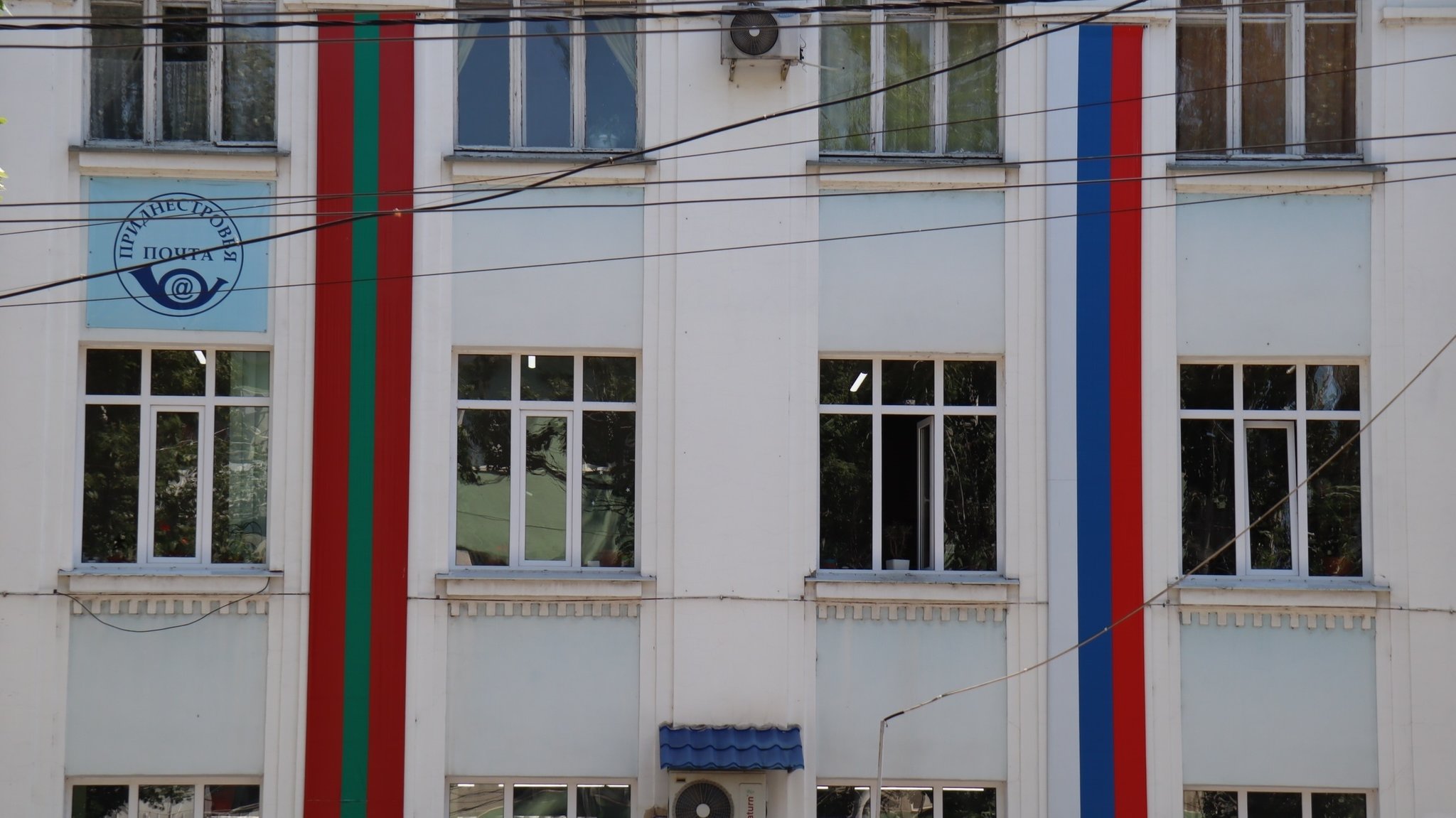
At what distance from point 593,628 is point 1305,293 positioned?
6.26 m

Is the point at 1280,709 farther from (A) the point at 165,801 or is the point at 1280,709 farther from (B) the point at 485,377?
(A) the point at 165,801

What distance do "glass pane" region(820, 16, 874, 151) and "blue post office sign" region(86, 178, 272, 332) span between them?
4.59m

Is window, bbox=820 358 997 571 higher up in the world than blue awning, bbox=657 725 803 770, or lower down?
higher up

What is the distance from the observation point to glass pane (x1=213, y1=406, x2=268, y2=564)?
10.4 m

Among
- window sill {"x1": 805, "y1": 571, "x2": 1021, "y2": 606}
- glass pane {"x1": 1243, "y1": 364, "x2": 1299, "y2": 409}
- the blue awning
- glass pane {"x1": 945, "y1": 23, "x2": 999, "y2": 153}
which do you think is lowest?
the blue awning

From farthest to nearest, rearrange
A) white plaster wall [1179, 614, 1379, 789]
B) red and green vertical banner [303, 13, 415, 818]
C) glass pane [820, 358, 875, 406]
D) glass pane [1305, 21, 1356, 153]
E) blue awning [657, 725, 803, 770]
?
glass pane [1305, 21, 1356, 153] < glass pane [820, 358, 875, 406] < white plaster wall [1179, 614, 1379, 789] < red and green vertical banner [303, 13, 415, 818] < blue awning [657, 725, 803, 770]

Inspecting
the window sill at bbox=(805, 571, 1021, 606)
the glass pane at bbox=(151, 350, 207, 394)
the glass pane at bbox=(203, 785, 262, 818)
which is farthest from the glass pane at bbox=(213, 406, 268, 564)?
the window sill at bbox=(805, 571, 1021, 606)

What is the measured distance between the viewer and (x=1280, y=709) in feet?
33.3

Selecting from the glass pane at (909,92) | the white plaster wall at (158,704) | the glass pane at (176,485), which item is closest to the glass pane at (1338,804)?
the glass pane at (909,92)

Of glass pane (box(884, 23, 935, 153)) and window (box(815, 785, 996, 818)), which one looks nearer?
window (box(815, 785, 996, 818))

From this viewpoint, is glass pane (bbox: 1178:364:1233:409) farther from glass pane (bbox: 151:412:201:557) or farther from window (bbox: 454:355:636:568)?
glass pane (bbox: 151:412:201:557)

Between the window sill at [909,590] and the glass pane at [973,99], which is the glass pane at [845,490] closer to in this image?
the window sill at [909,590]

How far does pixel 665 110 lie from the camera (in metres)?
10.6

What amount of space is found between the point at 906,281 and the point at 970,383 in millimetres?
1008
